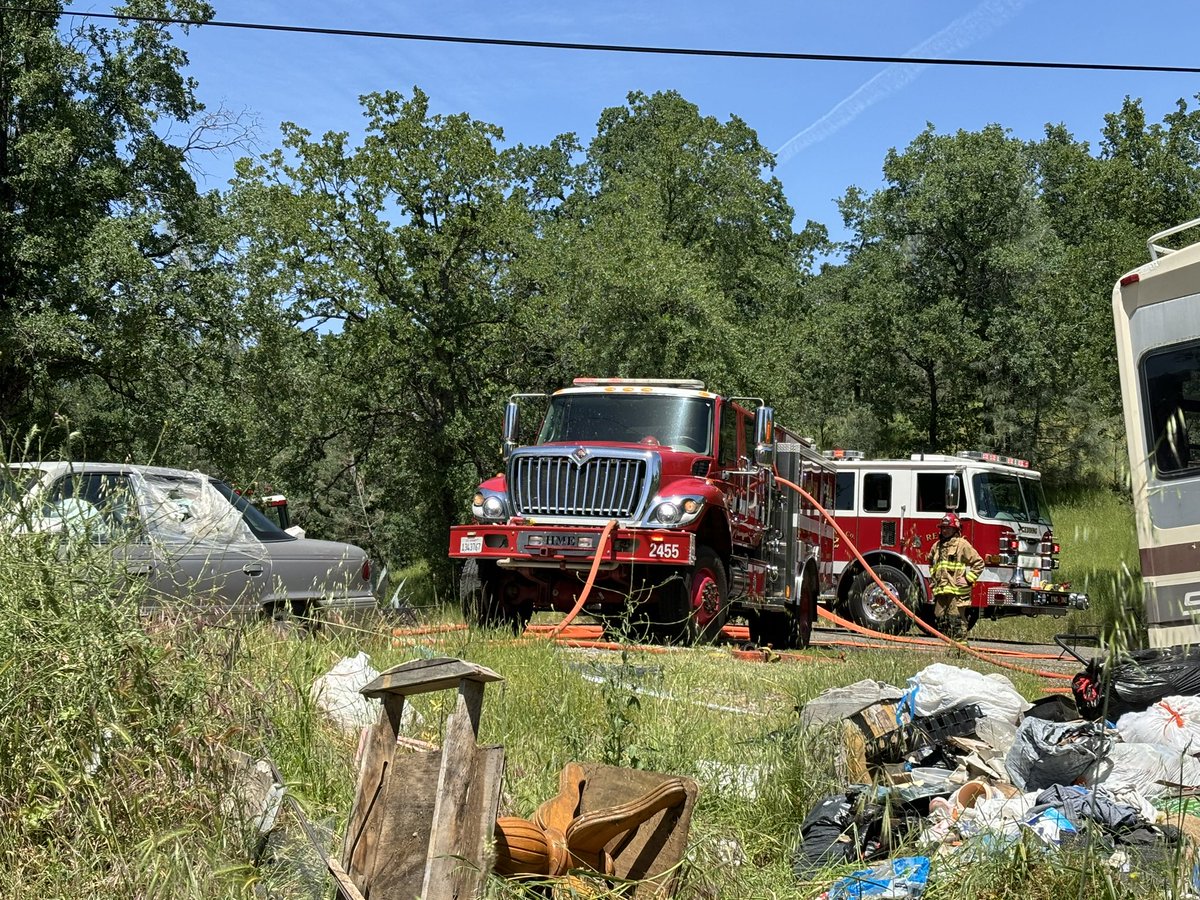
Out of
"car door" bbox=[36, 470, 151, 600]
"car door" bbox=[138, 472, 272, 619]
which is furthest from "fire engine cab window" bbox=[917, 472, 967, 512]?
"car door" bbox=[36, 470, 151, 600]

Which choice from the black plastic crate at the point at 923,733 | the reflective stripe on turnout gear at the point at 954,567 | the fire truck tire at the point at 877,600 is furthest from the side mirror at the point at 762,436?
the fire truck tire at the point at 877,600

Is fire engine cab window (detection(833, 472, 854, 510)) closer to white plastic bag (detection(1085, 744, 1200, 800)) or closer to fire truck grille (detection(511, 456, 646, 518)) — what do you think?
fire truck grille (detection(511, 456, 646, 518))

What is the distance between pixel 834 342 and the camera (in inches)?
1647

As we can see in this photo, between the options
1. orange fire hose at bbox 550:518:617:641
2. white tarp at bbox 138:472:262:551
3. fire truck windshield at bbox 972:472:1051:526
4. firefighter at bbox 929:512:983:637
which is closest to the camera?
white tarp at bbox 138:472:262:551

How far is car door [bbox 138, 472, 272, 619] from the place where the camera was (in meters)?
4.93

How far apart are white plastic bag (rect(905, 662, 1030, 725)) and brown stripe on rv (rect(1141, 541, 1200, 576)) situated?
2.00m

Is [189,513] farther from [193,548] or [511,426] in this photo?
[511,426]

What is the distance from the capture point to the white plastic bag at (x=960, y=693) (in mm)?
6258

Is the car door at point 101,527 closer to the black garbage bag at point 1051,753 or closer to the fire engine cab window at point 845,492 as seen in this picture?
the black garbage bag at point 1051,753

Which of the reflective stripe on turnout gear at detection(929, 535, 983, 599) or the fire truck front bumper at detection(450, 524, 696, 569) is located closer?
the fire truck front bumper at detection(450, 524, 696, 569)

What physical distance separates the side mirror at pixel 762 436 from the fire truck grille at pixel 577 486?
61.1 inches

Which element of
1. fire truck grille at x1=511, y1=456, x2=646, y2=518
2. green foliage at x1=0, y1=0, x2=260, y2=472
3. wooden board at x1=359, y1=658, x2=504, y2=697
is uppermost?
green foliage at x1=0, y1=0, x2=260, y2=472

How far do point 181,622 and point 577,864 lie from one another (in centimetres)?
196

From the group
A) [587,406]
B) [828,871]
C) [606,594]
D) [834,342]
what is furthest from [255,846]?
[834,342]
